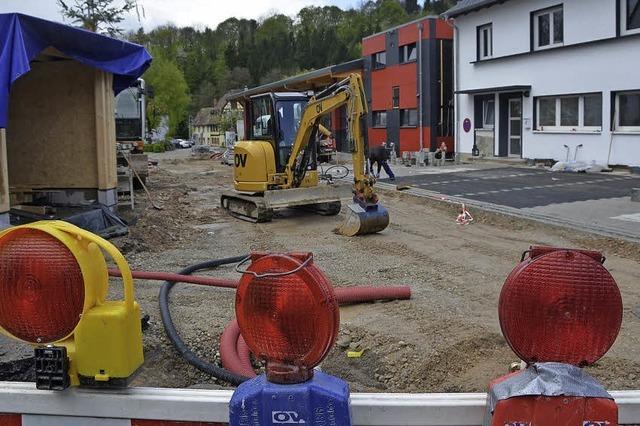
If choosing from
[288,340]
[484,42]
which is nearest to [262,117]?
[288,340]

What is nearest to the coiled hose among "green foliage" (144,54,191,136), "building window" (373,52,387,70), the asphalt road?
the asphalt road

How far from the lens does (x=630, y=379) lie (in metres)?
5.22

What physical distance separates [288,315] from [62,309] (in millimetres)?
780

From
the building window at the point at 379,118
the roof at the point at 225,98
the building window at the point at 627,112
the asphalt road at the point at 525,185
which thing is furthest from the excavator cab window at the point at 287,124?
the building window at the point at 379,118

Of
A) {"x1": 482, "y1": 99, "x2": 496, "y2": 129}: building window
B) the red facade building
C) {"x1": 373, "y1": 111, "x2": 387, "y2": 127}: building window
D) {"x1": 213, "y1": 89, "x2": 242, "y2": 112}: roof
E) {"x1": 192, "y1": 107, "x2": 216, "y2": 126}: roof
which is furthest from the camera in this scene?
{"x1": 192, "y1": 107, "x2": 216, "y2": 126}: roof

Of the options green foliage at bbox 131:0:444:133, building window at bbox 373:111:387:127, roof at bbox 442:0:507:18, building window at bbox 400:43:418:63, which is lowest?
building window at bbox 373:111:387:127

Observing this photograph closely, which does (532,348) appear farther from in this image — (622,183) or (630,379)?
(622,183)

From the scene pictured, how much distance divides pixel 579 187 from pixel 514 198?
282cm

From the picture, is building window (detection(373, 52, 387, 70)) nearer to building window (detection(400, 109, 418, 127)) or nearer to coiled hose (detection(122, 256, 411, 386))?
building window (detection(400, 109, 418, 127))

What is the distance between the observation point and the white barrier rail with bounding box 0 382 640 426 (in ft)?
6.81

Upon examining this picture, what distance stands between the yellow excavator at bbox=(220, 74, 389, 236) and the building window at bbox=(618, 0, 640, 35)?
1211 centimetres

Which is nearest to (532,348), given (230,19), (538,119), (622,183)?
(622,183)

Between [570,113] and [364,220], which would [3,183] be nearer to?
[364,220]

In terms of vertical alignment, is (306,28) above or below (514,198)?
above
